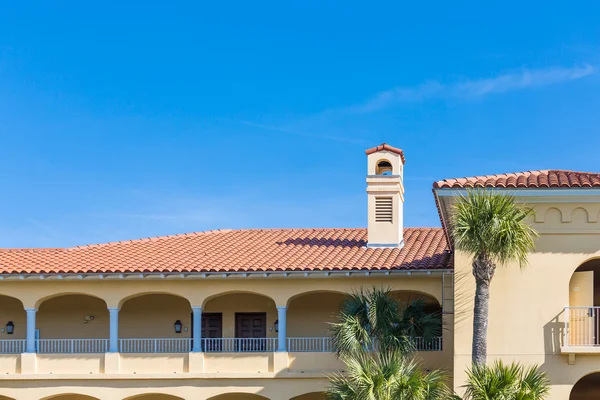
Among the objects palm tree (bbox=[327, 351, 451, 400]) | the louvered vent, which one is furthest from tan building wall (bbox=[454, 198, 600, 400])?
the louvered vent

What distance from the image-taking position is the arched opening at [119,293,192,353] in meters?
29.1

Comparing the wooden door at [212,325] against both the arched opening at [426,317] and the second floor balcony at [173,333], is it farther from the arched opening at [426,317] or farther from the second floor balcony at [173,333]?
the arched opening at [426,317]

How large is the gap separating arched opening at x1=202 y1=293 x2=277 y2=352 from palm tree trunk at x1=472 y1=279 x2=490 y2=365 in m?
8.59

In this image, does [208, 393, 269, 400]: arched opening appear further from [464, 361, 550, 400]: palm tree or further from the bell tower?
[464, 361, 550, 400]: palm tree

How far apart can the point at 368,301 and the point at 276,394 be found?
454 cm

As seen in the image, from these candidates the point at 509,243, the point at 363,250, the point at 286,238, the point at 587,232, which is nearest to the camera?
the point at 509,243

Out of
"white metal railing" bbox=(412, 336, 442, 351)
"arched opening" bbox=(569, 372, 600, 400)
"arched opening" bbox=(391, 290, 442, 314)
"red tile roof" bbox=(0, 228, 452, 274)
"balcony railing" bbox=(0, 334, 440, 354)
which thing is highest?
"red tile roof" bbox=(0, 228, 452, 274)

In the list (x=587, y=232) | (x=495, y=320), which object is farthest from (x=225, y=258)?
(x=587, y=232)

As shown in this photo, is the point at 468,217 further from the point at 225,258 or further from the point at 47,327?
the point at 47,327

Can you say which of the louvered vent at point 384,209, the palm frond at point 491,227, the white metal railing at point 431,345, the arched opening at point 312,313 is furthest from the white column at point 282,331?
the palm frond at point 491,227

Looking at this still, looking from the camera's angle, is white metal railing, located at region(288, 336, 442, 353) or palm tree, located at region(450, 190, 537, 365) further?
white metal railing, located at region(288, 336, 442, 353)

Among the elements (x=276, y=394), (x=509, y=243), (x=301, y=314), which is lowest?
(x=276, y=394)

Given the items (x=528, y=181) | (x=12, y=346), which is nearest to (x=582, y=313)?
(x=528, y=181)

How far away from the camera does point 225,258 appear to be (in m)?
27.5
